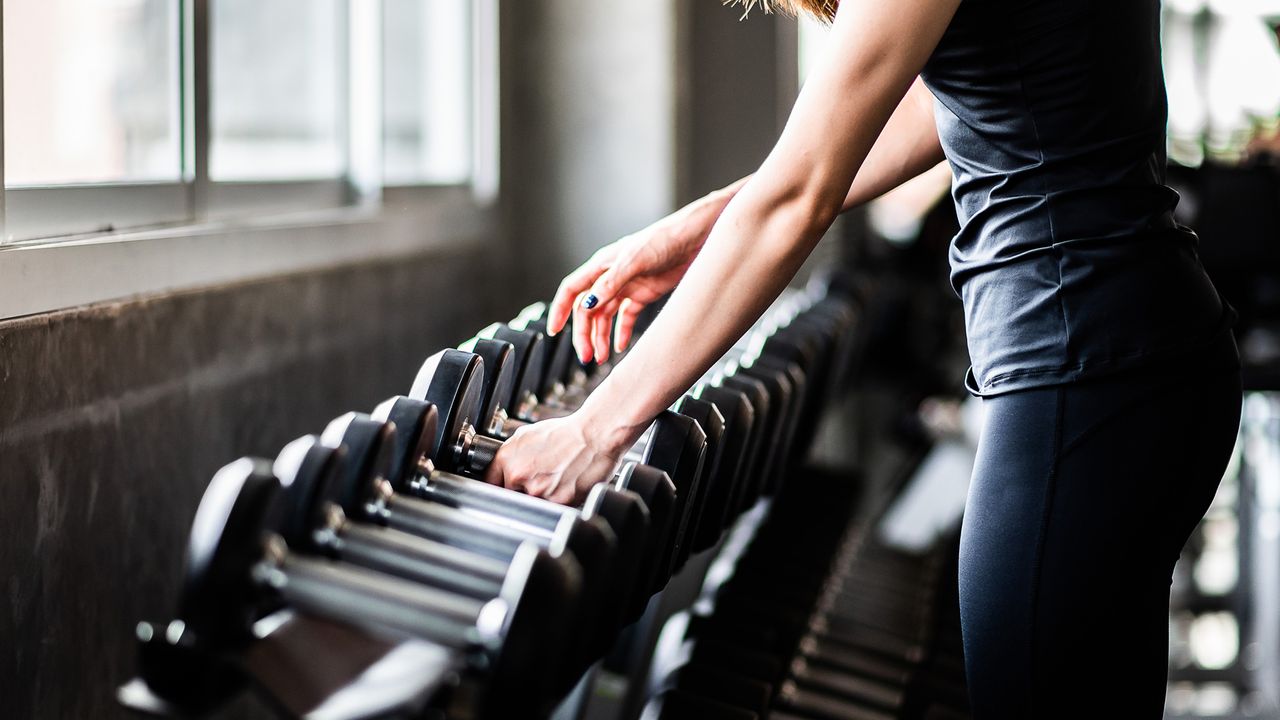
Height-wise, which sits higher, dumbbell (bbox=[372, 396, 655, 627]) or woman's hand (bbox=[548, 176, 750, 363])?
woman's hand (bbox=[548, 176, 750, 363])

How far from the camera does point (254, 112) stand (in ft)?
8.30

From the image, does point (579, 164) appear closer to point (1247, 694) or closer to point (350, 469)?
point (1247, 694)

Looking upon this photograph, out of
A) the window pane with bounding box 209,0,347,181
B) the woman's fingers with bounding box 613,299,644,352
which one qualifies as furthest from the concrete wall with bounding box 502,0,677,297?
the woman's fingers with bounding box 613,299,644,352

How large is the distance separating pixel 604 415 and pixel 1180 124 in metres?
9.26

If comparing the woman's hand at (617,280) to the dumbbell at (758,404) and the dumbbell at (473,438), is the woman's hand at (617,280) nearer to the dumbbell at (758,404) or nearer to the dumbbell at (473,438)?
the dumbbell at (758,404)

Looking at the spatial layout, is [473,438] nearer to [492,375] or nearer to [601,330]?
[492,375]

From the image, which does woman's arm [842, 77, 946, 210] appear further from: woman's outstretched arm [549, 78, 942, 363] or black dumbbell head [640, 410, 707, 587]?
black dumbbell head [640, 410, 707, 587]

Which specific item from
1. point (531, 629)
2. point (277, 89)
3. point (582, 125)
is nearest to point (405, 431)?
point (531, 629)

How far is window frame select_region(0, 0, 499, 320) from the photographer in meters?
1.56

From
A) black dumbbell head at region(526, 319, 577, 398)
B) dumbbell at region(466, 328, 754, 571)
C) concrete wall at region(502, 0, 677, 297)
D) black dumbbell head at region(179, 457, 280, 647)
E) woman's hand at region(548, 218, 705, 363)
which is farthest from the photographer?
concrete wall at region(502, 0, 677, 297)

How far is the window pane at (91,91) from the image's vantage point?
1.70 metres

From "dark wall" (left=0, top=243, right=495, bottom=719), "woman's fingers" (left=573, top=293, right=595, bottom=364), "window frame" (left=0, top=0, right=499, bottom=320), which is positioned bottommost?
"dark wall" (left=0, top=243, right=495, bottom=719)

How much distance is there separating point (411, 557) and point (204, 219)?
54.2 inches

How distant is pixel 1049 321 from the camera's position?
106 centimetres
